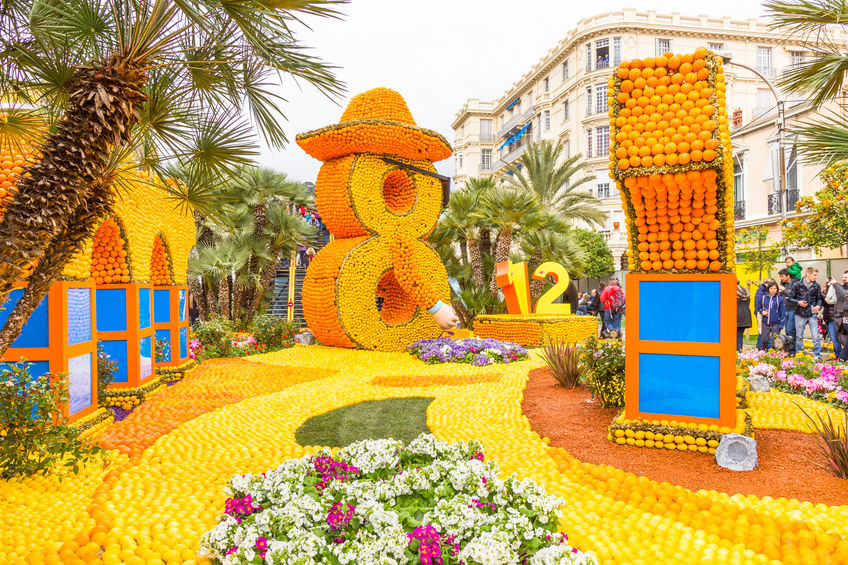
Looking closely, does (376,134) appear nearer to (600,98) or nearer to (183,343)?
(183,343)

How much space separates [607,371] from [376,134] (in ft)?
23.8

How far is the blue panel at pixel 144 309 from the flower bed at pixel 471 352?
490 centimetres

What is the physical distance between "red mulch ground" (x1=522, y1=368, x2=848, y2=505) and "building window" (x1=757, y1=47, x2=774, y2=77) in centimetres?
3641

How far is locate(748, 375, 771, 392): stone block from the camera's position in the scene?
708 cm

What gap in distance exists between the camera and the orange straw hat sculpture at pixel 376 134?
432 inches

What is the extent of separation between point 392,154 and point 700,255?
8087mm

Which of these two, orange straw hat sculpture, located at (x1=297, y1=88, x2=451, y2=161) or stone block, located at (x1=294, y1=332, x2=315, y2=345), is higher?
orange straw hat sculpture, located at (x1=297, y1=88, x2=451, y2=161)

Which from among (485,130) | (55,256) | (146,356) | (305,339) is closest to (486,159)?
(485,130)

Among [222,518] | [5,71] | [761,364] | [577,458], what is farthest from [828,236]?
[5,71]

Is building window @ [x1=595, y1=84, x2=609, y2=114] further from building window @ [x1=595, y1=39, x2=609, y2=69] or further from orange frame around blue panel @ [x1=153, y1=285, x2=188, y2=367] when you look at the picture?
orange frame around blue panel @ [x1=153, y1=285, x2=188, y2=367]

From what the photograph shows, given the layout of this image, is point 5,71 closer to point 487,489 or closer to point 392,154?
point 487,489

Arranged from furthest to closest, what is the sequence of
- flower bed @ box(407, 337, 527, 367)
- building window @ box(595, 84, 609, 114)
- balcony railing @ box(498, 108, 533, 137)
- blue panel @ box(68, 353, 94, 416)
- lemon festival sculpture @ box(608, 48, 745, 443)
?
balcony railing @ box(498, 108, 533, 137) → building window @ box(595, 84, 609, 114) → flower bed @ box(407, 337, 527, 367) → blue panel @ box(68, 353, 94, 416) → lemon festival sculpture @ box(608, 48, 745, 443)

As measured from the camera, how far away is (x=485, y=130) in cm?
5256

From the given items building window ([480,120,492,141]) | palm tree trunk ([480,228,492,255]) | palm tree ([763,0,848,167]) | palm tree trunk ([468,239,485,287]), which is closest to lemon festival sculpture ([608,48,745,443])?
palm tree ([763,0,848,167])
